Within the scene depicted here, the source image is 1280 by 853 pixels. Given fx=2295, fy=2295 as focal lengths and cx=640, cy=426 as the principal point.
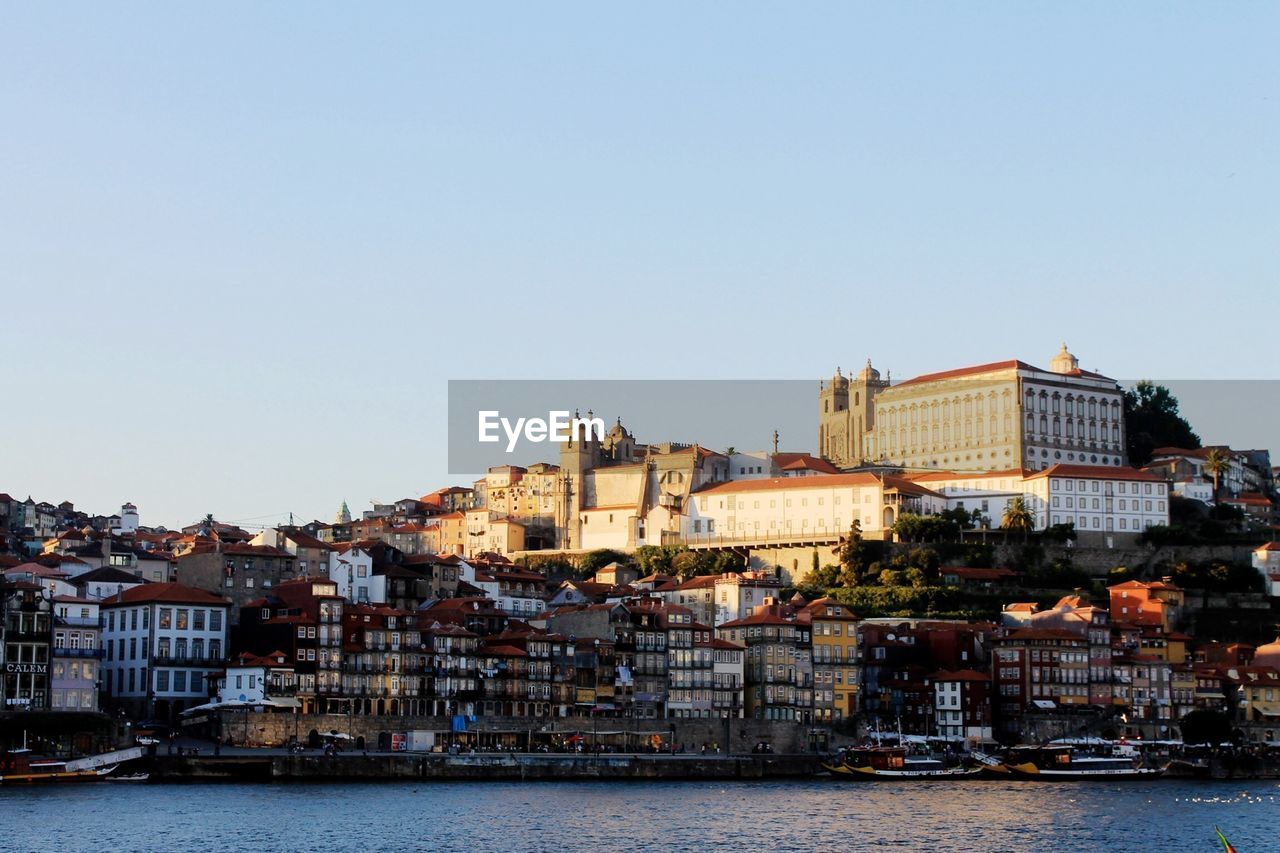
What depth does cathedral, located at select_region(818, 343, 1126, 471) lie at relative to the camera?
5768 inches

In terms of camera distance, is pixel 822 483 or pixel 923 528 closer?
pixel 923 528

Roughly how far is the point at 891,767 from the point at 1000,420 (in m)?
57.2

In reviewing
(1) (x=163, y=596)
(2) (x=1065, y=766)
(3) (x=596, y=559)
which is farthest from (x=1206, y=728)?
(1) (x=163, y=596)

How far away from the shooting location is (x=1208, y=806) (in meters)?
82.7

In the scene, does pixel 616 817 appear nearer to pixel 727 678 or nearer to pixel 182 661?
pixel 182 661

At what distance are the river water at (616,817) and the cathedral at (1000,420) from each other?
2351 inches

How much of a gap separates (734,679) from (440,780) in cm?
1938

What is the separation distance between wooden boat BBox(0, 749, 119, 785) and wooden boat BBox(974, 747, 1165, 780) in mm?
37654

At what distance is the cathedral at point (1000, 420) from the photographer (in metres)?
146

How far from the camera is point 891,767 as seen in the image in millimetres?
93688

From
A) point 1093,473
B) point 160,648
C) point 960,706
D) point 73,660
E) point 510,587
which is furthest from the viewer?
point 1093,473

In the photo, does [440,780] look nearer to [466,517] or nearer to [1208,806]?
[1208,806]

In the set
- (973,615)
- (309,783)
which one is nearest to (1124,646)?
(973,615)

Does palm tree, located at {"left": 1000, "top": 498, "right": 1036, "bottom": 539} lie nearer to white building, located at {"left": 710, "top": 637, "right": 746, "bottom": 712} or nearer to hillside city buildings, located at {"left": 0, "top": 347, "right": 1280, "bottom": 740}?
hillside city buildings, located at {"left": 0, "top": 347, "right": 1280, "bottom": 740}
